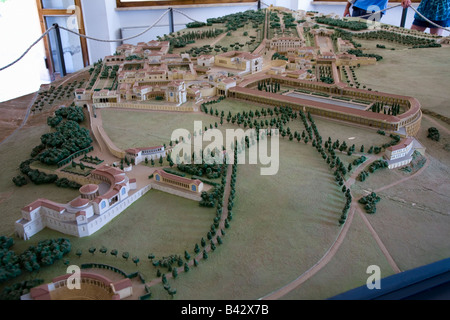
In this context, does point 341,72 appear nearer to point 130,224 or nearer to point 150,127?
point 150,127

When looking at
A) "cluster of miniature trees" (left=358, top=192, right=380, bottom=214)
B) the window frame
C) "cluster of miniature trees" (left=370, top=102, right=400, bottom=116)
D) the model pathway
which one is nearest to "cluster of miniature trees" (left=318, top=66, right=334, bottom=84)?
"cluster of miniature trees" (left=370, top=102, right=400, bottom=116)

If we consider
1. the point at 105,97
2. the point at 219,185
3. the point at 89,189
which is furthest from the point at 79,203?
the point at 105,97

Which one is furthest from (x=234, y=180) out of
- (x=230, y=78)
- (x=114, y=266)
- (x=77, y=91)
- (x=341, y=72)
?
(x=341, y=72)

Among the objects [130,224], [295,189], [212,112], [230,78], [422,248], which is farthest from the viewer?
[230,78]

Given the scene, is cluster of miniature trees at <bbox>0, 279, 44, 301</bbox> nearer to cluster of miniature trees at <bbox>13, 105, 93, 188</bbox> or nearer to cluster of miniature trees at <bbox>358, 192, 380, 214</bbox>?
cluster of miniature trees at <bbox>13, 105, 93, 188</bbox>

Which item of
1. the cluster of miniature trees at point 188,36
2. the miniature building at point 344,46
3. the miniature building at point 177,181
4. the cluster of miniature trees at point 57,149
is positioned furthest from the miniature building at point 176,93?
the miniature building at point 344,46

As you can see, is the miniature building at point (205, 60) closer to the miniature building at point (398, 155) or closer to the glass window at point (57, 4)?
the glass window at point (57, 4)

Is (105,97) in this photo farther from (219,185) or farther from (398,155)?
(398,155)
